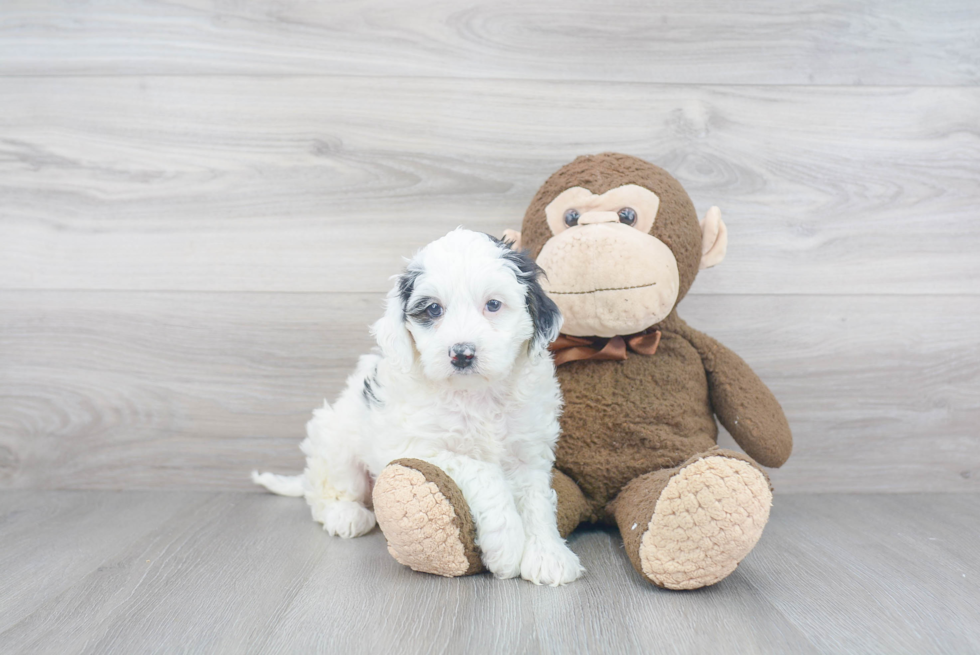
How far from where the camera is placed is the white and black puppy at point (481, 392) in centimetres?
116

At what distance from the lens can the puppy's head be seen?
3.71 feet

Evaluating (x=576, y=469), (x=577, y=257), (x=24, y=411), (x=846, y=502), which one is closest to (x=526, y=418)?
(x=576, y=469)

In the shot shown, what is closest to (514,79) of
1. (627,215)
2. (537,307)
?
(627,215)

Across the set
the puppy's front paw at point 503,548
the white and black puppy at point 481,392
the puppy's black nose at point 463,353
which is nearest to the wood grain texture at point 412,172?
the white and black puppy at point 481,392

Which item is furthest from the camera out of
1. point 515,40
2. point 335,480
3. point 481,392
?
point 515,40

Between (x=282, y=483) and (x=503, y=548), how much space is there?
795mm

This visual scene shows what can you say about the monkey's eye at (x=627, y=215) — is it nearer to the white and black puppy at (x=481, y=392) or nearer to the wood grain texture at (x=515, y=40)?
the white and black puppy at (x=481, y=392)

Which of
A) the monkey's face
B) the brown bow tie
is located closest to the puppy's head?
the monkey's face

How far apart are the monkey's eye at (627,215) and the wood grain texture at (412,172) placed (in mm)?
397

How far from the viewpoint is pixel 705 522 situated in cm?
107

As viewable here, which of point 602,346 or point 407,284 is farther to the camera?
point 602,346

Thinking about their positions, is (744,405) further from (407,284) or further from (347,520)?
(347,520)

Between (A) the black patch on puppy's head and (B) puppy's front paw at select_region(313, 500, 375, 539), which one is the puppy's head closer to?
(A) the black patch on puppy's head

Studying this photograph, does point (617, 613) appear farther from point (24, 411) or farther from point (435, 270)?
point (24, 411)
